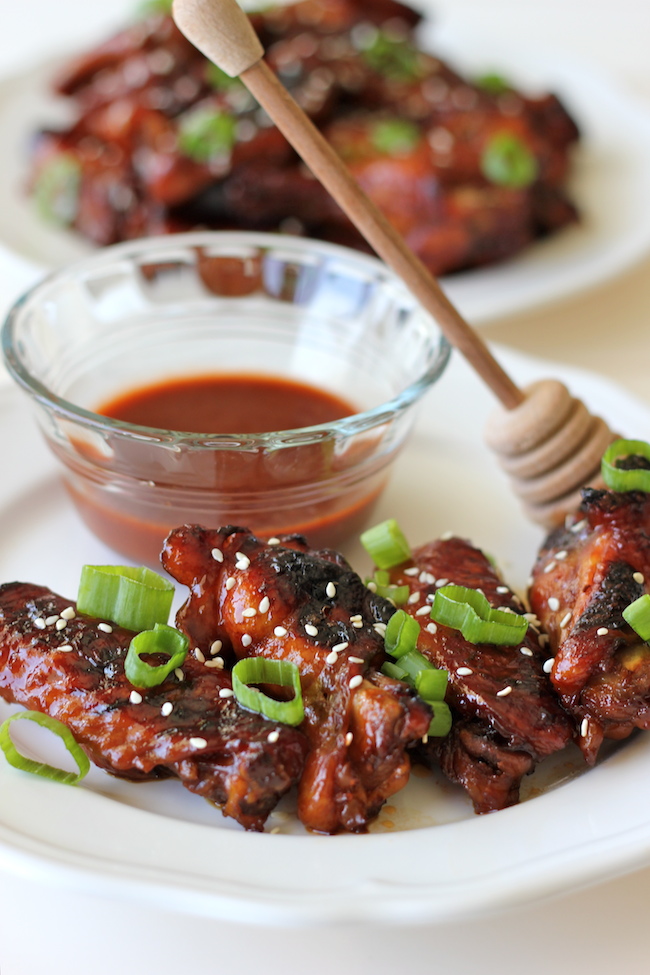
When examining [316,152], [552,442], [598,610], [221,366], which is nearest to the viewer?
[598,610]

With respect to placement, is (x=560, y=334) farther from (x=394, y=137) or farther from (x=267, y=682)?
(x=267, y=682)

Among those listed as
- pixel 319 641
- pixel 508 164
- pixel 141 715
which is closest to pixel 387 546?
pixel 319 641

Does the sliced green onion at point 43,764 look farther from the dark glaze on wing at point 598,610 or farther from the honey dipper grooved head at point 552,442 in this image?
the honey dipper grooved head at point 552,442

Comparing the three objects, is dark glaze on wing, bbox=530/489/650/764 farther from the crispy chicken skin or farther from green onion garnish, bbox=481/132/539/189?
green onion garnish, bbox=481/132/539/189

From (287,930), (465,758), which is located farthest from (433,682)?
(287,930)

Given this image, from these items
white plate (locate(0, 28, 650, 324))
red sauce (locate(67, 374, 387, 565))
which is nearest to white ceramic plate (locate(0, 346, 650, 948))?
red sauce (locate(67, 374, 387, 565))
